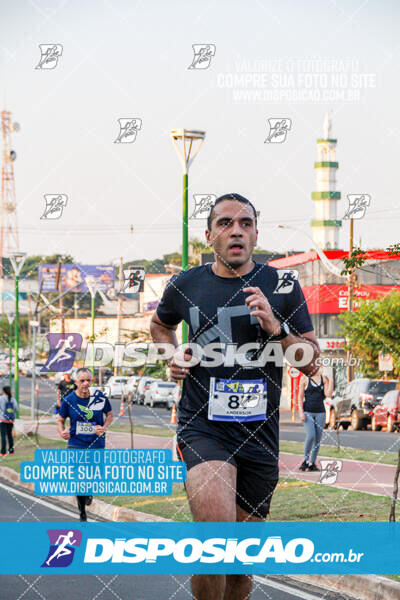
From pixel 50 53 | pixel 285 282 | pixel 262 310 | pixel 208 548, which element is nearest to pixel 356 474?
pixel 50 53

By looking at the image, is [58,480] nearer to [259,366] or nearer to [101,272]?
[259,366]

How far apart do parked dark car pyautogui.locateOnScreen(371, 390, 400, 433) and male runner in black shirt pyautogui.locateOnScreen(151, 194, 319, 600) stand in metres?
22.8

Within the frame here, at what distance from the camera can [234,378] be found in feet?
16.1

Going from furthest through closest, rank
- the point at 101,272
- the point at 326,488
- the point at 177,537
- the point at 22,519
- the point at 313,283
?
the point at 313,283 < the point at 101,272 < the point at 326,488 < the point at 22,519 < the point at 177,537

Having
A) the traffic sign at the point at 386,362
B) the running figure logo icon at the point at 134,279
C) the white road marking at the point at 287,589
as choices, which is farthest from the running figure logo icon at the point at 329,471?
the traffic sign at the point at 386,362

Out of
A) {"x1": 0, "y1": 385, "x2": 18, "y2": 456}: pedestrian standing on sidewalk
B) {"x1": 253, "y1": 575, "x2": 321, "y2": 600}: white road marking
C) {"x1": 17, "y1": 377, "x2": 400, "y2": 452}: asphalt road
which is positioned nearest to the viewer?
{"x1": 253, "y1": 575, "x2": 321, "y2": 600}: white road marking

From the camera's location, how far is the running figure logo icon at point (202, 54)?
12.2 m

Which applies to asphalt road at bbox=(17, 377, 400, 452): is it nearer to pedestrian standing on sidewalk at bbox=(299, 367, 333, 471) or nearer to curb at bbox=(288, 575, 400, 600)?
pedestrian standing on sidewalk at bbox=(299, 367, 333, 471)

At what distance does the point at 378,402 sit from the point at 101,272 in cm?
964

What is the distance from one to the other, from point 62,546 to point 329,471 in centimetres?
715

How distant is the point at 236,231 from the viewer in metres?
5.00

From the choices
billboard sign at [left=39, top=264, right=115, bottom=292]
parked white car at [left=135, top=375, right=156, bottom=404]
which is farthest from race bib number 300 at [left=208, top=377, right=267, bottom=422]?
parked white car at [left=135, top=375, right=156, bottom=404]

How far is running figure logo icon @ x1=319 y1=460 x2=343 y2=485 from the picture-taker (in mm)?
13401

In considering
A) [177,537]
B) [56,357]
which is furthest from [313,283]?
[177,537]
